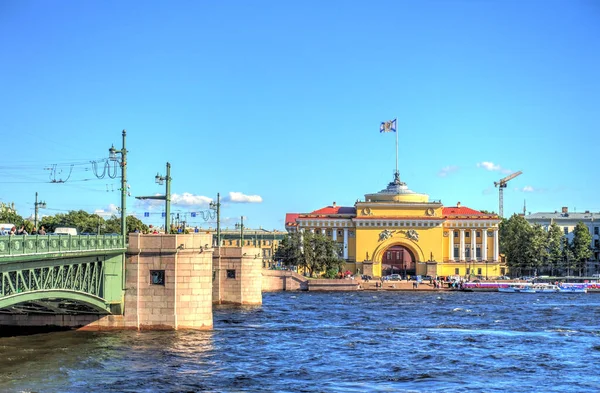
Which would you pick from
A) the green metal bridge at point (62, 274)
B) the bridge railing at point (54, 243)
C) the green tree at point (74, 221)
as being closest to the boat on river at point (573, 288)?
the green tree at point (74, 221)

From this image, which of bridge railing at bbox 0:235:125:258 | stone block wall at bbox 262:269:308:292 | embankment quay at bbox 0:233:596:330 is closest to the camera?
bridge railing at bbox 0:235:125:258

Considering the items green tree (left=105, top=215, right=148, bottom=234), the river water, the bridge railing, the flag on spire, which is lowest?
the river water

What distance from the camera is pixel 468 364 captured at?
40.6m

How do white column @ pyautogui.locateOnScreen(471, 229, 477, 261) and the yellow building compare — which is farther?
white column @ pyautogui.locateOnScreen(471, 229, 477, 261)

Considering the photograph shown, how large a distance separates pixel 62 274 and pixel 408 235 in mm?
91425

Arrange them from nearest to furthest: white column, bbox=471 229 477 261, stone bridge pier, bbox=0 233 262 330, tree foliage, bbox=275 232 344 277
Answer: stone bridge pier, bbox=0 233 262 330 → tree foliage, bbox=275 232 344 277 → white column, bbox=471 229 477 261

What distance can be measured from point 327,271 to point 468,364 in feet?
257

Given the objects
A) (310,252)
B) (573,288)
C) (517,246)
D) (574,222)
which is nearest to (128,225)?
(310,252)

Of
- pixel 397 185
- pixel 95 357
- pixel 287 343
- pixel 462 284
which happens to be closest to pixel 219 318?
pixel 287 343

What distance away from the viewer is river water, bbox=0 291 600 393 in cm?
3469

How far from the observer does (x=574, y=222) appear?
15750 cm

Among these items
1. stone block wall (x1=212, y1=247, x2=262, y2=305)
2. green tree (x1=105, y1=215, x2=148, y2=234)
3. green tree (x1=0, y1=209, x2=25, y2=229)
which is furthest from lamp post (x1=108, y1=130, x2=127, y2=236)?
green tree (x1=105, y1=215, x2=148, y2=234)

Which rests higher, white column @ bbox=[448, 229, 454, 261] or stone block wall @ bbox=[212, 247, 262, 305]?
white column @ bbox=[448, 229, 454, 261]

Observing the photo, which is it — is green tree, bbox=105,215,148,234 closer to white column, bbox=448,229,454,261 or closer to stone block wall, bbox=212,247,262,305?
stone block wall, bbox=212,247,262,305
